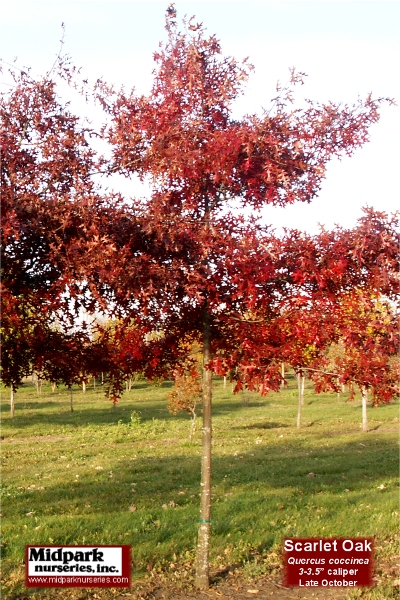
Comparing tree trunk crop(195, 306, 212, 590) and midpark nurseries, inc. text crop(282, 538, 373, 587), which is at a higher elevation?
tree trunk crop(195, 306, 212, 590)

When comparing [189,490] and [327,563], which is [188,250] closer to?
[327,563]

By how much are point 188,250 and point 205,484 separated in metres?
2.23

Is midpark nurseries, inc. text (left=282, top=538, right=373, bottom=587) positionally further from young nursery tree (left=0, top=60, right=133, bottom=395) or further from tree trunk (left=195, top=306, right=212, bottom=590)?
young nursery tree (left=0, top=60, right=133, bottom=395)

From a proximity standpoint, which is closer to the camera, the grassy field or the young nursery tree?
the young nursery tree

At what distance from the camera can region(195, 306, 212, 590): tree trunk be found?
5.47 meters

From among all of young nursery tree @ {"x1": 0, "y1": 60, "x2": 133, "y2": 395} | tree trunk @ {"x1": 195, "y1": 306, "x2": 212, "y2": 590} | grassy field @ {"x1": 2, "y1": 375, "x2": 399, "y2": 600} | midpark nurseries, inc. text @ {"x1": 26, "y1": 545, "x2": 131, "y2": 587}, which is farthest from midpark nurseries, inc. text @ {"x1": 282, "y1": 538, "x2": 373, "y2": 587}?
young nursery tree @ {"x1": 0, "y1": 60, "x2": 133, "y2": 395}

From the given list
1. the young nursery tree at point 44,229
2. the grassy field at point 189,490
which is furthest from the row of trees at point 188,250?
the grassy field at point 189,490

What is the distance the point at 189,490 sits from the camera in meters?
11.2

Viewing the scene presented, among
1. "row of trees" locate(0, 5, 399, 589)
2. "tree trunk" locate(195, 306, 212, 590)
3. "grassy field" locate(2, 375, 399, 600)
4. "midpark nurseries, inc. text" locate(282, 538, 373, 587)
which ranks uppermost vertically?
"row of trees" locate(0, 5, 399, 589)

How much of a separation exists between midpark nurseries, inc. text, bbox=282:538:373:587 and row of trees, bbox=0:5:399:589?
0.92 meters

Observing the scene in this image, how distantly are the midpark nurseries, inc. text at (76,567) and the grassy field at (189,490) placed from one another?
0.25 m

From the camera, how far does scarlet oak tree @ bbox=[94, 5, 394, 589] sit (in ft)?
16.5

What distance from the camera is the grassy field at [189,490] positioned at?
654 centimetres

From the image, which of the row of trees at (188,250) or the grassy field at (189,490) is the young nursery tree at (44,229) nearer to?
the row of trees at (188,250)
